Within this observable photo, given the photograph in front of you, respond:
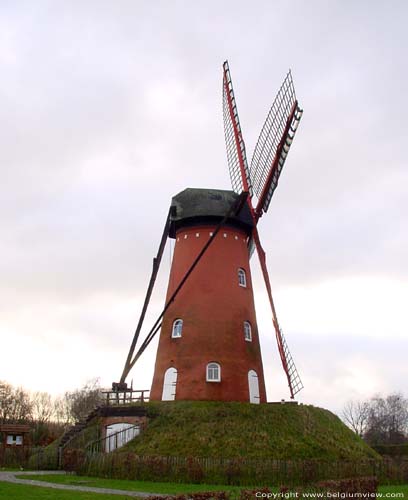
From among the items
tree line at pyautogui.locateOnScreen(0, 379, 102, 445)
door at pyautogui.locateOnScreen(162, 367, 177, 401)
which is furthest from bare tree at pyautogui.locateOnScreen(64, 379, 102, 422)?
door at pyautogui.locateOnScreen(162, 367, 177, 401)

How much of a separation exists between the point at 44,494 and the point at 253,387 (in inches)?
512

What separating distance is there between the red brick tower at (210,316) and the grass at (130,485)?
21.2ft

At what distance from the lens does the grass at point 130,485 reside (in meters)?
15.5

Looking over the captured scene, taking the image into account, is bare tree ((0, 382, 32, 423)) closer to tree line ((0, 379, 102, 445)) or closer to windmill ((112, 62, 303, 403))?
tree line ((0, 379, 102, 445))

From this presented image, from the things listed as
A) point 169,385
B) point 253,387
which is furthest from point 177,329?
point 253,387

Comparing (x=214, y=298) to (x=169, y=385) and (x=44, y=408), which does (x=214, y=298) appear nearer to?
(x=169, y=385)

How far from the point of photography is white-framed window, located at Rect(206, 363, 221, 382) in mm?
23875

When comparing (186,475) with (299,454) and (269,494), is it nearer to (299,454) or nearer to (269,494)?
(299,454)

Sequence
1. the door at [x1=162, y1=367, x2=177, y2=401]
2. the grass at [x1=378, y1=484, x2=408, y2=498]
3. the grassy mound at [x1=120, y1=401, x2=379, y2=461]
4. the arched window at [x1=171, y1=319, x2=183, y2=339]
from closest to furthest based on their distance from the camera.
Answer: the grass at [x1=378, y1=484, x2=408, y2=498]
the grassy mound at [x1=120, y1=401, x2=379, y2=461]
the door at [x1=162, y1=367, x2=177, y2=401]
the arched window at [x1=171, y1=319, x2=183, y2=339]

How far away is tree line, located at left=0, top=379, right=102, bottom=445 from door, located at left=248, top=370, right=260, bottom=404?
18990mm

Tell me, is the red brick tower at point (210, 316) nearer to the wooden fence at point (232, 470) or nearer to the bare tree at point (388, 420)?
the wooden fence at point (232, 470)

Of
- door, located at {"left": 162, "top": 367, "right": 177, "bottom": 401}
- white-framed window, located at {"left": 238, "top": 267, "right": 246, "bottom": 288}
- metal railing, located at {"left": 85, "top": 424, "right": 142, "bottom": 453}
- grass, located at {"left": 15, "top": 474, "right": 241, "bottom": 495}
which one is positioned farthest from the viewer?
white-framed window, located at {"left": 238, "top": 267, "right": 246, "bottom": 288}

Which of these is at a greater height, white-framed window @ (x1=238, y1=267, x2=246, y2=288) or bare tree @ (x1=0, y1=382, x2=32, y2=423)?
bare tree @ (x1=0, y1=382, x2=32, y2=423)

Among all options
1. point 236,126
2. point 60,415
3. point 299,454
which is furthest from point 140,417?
point 60,415
